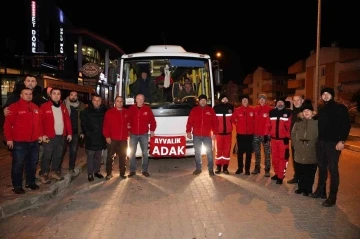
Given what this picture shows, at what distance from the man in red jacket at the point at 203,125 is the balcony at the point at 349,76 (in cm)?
3776

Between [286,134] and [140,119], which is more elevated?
[140,119]

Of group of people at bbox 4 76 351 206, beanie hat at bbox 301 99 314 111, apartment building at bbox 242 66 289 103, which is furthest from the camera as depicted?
apartment building at bbox 242 66 289 103

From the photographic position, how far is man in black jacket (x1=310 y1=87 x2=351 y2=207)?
619 cm

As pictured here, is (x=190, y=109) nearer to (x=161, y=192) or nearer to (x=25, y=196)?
(x=161, y=192)

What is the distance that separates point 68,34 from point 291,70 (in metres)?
39.2

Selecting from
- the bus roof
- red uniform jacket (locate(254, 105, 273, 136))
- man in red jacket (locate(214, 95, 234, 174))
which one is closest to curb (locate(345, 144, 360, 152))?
red uniform jacket (locate(254, 105, 273, 136))

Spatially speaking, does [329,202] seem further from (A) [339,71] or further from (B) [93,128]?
(A) [339,71]

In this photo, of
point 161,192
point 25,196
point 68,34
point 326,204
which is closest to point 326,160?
point 326,204

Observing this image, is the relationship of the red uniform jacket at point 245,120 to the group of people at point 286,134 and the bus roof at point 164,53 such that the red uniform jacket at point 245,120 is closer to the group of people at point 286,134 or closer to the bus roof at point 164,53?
the group of people at point 286,134

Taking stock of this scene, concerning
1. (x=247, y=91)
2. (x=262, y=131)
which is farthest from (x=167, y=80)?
(x=247, y=91)

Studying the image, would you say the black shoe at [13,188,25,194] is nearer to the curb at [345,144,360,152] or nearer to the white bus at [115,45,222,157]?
the white bus at [115,45,222,157]

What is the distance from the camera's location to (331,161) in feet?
20.8

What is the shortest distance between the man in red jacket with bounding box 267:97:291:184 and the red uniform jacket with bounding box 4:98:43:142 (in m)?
5.08

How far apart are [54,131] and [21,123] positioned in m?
1.05
